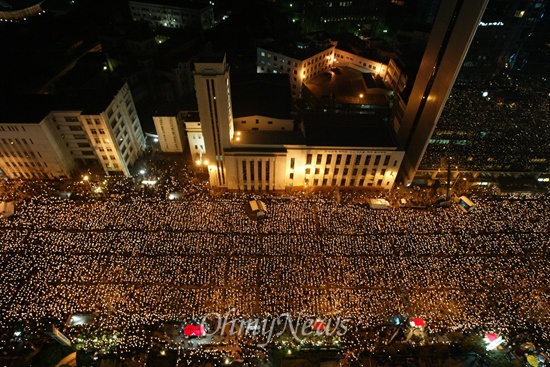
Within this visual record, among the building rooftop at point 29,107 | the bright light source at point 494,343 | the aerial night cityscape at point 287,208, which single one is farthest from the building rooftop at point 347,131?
the building rooftop at point 29,107

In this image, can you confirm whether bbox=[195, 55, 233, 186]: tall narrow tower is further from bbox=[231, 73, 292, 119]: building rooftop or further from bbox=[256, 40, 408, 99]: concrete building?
bbox=[256, 40, 408, 99]: concrete building

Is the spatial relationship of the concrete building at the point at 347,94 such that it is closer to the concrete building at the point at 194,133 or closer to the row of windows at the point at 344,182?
the row of windows at the point at 344,182

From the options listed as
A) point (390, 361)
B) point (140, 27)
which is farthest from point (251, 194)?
point (140, 27)

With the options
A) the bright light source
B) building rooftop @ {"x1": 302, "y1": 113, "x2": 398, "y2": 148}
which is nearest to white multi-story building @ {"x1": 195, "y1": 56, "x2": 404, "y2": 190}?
building rooftop @ {"x1": 302, "y1": 113, "x2": 398, "y2": 148}

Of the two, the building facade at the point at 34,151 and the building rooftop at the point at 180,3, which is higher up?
the building rooftop at the point at 180,3

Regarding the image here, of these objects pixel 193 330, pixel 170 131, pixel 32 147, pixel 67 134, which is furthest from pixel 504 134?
pixel 32 147

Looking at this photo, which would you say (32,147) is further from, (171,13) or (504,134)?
(504,134)
